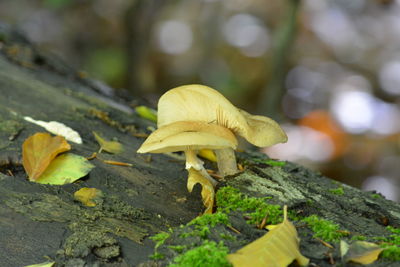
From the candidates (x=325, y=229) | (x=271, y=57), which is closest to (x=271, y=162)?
(x=325, y=229)

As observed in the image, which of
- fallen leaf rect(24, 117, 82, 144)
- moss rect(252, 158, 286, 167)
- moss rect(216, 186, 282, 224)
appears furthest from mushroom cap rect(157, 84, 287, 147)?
fallen leaf rect(24, 117, 82, 144)

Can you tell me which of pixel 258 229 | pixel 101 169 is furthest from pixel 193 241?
pixel 101 169

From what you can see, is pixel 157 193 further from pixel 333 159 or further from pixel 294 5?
pixel 333 159

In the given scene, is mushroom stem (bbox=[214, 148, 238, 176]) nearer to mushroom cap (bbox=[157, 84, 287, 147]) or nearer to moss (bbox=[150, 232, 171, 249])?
mushroom cap (bbox=[157, 84, 287, 147])

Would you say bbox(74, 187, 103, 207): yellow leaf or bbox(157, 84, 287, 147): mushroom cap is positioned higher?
bbox(157, 84, 287, 147): mushroom cap

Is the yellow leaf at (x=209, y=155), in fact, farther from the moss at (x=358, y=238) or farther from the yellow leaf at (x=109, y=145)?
the moss at (x=358, y=238)

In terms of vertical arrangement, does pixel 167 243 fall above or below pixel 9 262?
above

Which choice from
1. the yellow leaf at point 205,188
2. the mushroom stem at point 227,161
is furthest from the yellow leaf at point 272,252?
the mushroom stem at point 227,161
